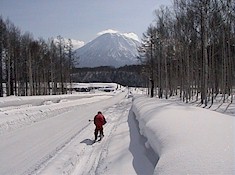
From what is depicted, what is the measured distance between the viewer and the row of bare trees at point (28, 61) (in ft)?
156

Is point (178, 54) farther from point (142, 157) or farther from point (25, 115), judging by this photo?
point (142, 157)

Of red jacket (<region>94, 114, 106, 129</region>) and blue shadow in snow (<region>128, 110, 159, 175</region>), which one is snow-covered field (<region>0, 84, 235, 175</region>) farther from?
red jacket (<region>94, 114, 106, 129</region>)

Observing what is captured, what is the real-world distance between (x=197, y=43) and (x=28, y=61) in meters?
31.0

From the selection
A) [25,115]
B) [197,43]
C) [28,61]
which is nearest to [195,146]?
[25,115]

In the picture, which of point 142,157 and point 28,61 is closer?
point 142,157

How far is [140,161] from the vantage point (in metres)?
10.1

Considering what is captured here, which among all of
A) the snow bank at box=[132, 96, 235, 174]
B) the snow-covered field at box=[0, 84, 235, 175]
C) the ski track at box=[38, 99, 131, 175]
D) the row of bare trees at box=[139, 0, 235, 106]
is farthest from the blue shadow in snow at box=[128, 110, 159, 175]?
the row of bare trees at box=[139, 0, 235, 106]

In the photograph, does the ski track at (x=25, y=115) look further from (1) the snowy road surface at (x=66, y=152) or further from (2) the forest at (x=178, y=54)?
(2) the forest at (x=178, y=54)

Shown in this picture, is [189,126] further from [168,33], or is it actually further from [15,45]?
[15,45]

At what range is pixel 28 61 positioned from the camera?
178 feet

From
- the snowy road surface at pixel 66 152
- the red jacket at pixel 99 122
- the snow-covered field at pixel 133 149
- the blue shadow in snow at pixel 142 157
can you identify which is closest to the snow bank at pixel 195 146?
the snow-covered field at pixel 133 149

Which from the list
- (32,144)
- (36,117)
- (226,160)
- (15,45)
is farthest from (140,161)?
(15,45)

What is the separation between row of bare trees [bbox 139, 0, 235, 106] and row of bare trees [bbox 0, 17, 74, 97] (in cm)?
2033

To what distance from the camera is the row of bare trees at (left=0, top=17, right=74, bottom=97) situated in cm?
4766
